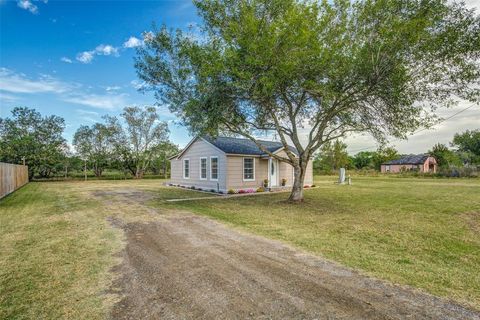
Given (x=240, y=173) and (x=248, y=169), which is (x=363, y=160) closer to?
(x=248, y=169)

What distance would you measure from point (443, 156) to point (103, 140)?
2078 inches

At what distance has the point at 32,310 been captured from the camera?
2.77 metres

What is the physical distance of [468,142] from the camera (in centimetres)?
5366

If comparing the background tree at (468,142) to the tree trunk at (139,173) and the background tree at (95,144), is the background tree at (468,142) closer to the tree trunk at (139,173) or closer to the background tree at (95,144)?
the tree trunk at (139,173)

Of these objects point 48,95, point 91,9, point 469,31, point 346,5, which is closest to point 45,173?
point 48,95

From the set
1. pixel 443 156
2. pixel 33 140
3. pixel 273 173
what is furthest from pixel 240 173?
pixel 443 156

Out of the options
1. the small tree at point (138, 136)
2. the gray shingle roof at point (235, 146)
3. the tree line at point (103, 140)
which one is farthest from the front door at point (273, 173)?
the small tree at point (138, 136)

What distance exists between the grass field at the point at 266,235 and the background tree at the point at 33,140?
23.2 meters

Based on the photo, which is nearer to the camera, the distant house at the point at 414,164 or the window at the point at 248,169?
the window at the point at 248,169

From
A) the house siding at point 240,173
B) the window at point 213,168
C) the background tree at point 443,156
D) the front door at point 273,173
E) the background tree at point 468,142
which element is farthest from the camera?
the background tree at point 468,142

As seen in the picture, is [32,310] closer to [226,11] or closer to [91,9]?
[226,11]

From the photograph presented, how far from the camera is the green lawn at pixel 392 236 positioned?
3684mm

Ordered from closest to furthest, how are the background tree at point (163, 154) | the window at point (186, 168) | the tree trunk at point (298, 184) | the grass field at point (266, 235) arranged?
the grass field at point (266, 235)
the tree trunk at point (298, 184)
the window at point (186, 168)
the background tree at point (163, 154)

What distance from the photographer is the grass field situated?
3.12m
